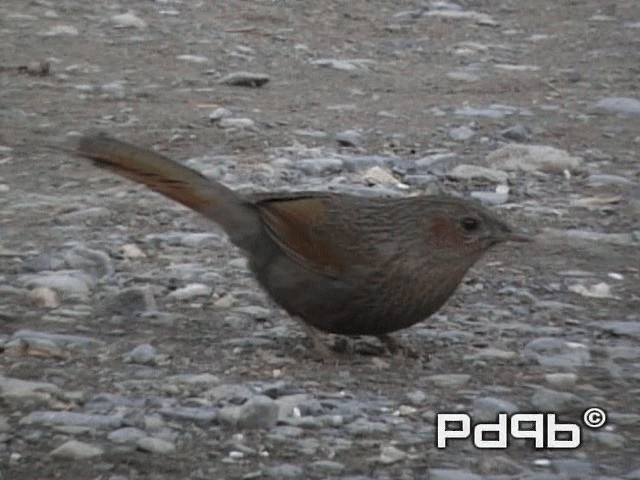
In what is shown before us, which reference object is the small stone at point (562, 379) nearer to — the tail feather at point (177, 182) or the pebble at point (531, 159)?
the tail feather at point (177, 182)

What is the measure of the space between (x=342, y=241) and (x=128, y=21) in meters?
6.33

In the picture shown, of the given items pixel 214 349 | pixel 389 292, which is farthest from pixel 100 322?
pixel 389 292

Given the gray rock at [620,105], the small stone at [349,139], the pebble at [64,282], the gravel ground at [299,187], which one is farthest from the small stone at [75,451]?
the gray rock at [620,105]

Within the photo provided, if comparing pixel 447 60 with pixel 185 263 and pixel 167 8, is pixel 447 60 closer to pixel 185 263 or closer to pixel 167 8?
pixel 167 8

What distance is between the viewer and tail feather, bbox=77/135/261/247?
216 inches

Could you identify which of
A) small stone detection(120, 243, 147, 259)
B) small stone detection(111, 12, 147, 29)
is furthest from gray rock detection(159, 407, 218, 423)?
small stone detection(111, 12, 147, 29)

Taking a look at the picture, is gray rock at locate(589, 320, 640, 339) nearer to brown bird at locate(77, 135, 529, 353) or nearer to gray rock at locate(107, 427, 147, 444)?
brown bird at locate(77, 135, 529, 353)

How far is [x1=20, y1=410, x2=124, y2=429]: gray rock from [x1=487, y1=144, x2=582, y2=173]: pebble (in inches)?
146

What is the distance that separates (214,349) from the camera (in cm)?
543

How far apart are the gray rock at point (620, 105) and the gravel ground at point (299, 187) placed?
3 cm

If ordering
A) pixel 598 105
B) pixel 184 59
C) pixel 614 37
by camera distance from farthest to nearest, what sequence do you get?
pixel 614 37 < pixel 184 59 < pixel 598 105

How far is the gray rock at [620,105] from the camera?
30.9 ft

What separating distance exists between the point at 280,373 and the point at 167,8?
707 centimetres

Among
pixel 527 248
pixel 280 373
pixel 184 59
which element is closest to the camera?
pixel 280 373
